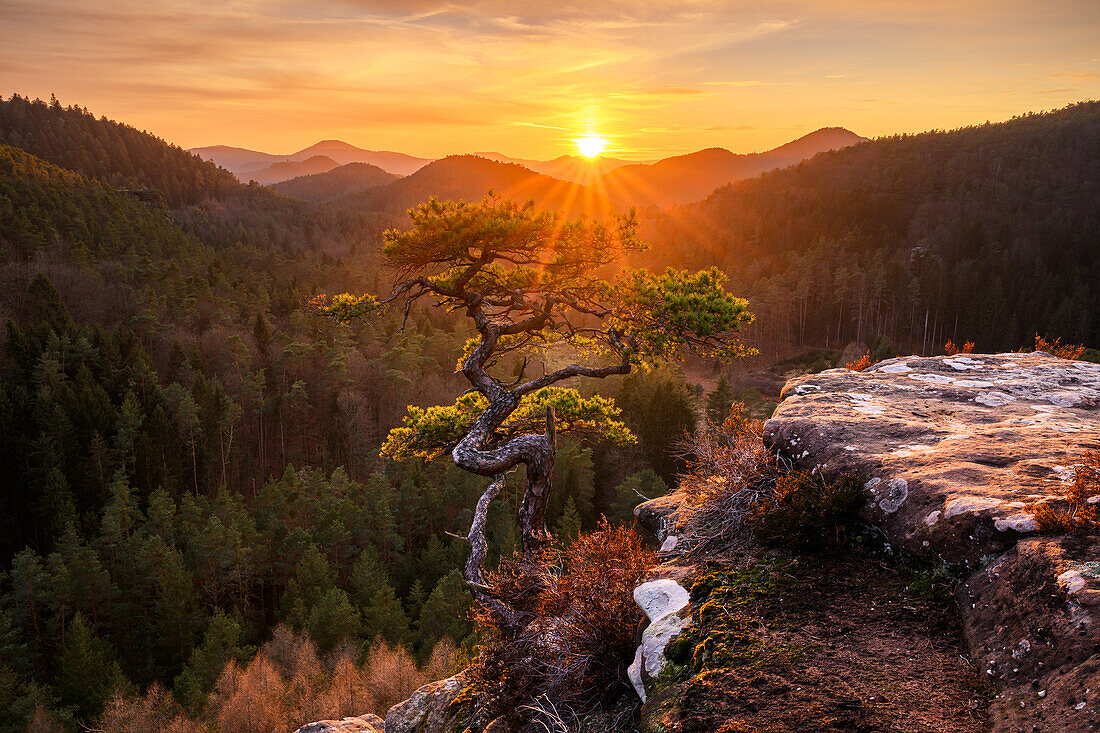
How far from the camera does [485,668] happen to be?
21.5 feet

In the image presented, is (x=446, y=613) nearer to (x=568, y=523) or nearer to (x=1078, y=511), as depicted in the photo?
(x=568, y=523)

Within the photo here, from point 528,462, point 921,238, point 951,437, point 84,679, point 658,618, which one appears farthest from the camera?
point 921,238

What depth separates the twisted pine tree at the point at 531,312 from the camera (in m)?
10.9

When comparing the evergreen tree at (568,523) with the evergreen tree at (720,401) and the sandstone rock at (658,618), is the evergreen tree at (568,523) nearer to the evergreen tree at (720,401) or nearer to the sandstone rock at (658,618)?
the evergreen tree at (720,401)

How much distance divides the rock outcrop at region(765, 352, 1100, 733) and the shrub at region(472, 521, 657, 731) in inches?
86.3

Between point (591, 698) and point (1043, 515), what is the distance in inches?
148

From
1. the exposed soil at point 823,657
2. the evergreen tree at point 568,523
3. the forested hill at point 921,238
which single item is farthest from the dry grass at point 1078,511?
the forested hill at point 921,238

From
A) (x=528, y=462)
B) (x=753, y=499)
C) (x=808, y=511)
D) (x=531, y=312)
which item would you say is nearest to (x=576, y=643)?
(x=753, y=499)

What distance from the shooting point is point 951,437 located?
20.1ft

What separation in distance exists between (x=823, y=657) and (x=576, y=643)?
234cm

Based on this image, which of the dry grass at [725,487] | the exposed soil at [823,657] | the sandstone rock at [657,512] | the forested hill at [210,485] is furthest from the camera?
the forested hill at [210,485]

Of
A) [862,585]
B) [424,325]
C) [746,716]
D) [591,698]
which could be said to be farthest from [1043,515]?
[424,325]

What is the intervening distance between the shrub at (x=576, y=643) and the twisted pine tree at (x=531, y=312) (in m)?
3.84

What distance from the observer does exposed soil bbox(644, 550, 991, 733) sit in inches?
143
